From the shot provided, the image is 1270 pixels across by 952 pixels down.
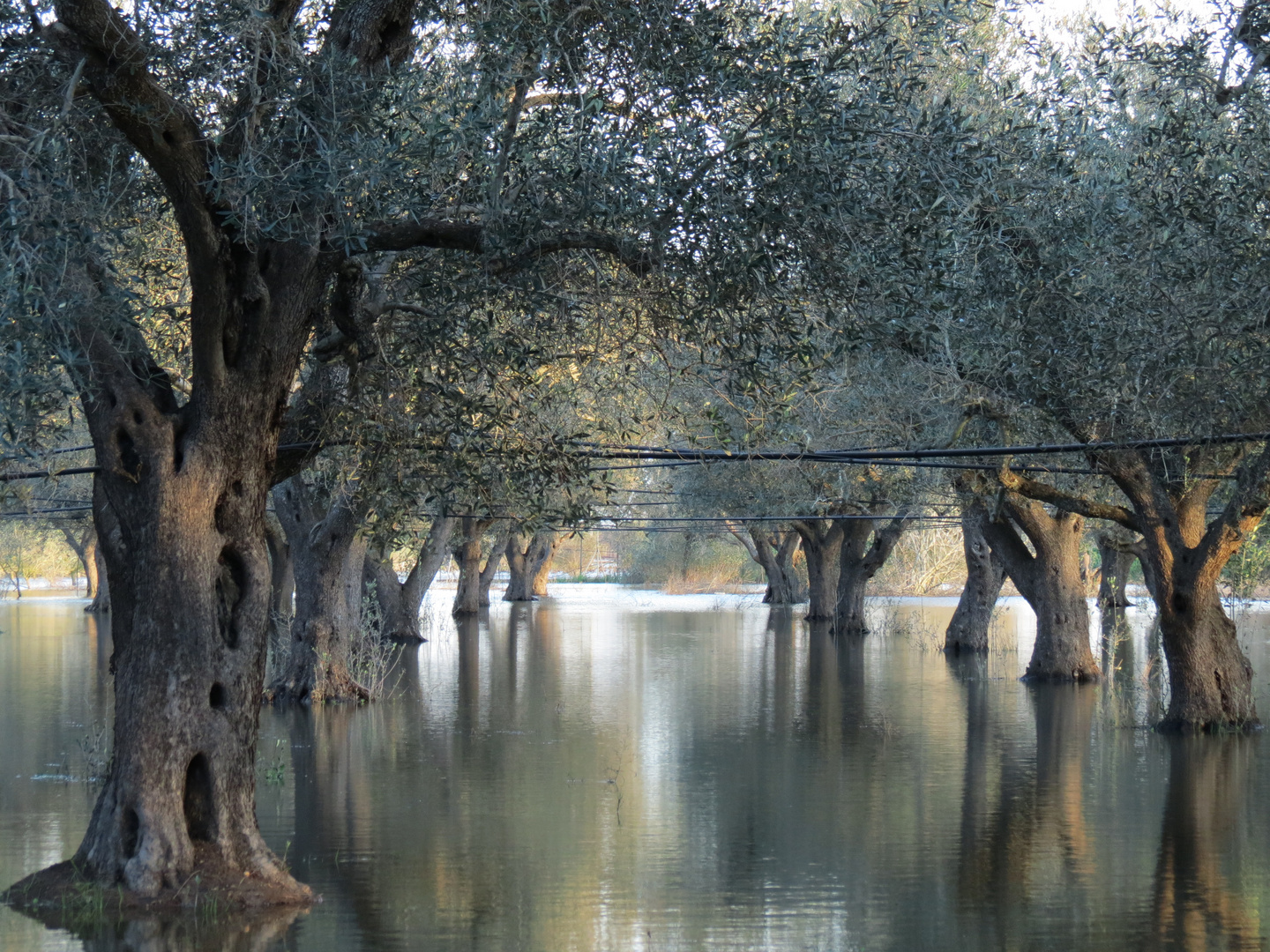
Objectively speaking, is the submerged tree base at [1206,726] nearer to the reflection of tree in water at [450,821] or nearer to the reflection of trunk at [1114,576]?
the reflection of tree in water at [450,821]

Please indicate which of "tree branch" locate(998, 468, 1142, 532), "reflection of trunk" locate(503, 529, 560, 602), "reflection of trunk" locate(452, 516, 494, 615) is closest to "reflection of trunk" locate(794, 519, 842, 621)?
"reflection of trunk" locate(452, 516, 494, 615)

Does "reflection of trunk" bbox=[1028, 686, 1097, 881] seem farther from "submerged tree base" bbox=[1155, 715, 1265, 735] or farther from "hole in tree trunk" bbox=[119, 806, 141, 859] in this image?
"hole in tree trunk" bbox=[119, 806, 141, 859]

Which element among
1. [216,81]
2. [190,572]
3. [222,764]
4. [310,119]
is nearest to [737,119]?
[310,119]

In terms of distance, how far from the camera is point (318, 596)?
19.4 metres

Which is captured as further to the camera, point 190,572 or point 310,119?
point 190,572

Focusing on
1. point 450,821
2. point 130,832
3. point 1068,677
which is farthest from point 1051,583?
point 130,832

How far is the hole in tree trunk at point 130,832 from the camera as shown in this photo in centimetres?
834

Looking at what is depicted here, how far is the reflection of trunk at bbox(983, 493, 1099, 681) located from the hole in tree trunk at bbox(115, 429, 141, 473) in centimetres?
1644

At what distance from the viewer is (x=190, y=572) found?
859cm

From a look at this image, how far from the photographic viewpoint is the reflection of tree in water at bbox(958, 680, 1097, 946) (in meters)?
9.59

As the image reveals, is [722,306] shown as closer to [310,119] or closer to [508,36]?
[508,36]

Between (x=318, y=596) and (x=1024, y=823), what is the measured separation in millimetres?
10881

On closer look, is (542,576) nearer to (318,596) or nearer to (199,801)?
(318,596)

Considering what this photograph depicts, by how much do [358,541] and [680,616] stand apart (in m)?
28.6
